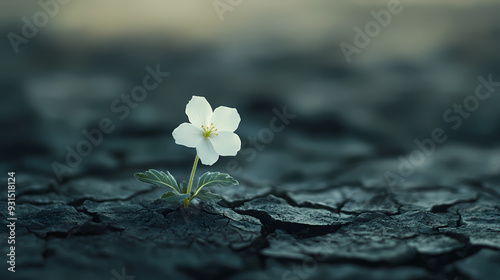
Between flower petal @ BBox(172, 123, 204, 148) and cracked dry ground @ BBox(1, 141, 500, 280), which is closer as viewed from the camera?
cracked dry ground @ BBox(1, 141, 500, 280)

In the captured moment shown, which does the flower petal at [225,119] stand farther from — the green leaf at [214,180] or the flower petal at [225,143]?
the green leaf at [214,180]

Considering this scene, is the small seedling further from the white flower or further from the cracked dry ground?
the cracked dry ground

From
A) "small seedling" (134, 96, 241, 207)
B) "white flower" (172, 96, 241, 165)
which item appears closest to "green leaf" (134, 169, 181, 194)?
"small seedling" (134, 96, 241, 207)

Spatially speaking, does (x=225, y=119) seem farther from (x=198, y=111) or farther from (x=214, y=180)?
(x=214, y=180)

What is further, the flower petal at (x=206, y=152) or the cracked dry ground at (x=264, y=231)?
the flower petal at (x=206, y=152)

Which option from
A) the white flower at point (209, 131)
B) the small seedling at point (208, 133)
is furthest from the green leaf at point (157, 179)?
the white flower at point (209, 131)

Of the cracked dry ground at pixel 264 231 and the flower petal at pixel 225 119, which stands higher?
the flower petal at pixel 225 119

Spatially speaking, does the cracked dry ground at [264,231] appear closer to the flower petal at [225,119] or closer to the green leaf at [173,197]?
the green leaf at [173,197]

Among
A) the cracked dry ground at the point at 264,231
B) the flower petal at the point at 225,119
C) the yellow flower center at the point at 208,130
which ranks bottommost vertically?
the cracked dry ground at the point at 264,231
